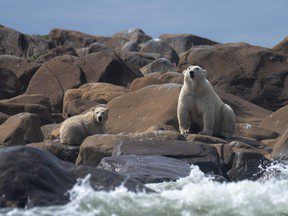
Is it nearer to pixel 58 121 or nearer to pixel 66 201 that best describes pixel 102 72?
pixel 58 121

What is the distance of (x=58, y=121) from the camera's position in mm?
23766

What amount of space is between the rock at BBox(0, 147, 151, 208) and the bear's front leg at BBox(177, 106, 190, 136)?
8613 millimetres

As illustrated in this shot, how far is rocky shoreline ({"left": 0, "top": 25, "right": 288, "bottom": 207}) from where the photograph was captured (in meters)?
9.35

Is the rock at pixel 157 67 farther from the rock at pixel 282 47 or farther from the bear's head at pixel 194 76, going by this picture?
the bear's head at pixel 194 76

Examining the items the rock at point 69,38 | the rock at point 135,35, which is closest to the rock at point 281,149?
the rock at point 69,38

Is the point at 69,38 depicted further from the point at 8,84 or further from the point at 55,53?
the point at 8,84

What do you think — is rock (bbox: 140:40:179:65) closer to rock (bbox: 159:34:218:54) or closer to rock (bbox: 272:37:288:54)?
rock (bbox: 159:34:218:54)

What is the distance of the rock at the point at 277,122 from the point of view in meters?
21.7

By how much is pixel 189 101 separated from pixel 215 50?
10190mm

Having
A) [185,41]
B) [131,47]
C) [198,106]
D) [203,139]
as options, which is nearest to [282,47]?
[198,106]

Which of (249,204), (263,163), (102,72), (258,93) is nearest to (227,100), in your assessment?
(258,93)

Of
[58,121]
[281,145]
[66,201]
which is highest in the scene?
[66,201]

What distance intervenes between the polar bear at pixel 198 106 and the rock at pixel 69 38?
27.8 metres

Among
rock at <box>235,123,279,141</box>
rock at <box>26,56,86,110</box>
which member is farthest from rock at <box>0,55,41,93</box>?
rock at <box>235,123,279,141</box>
